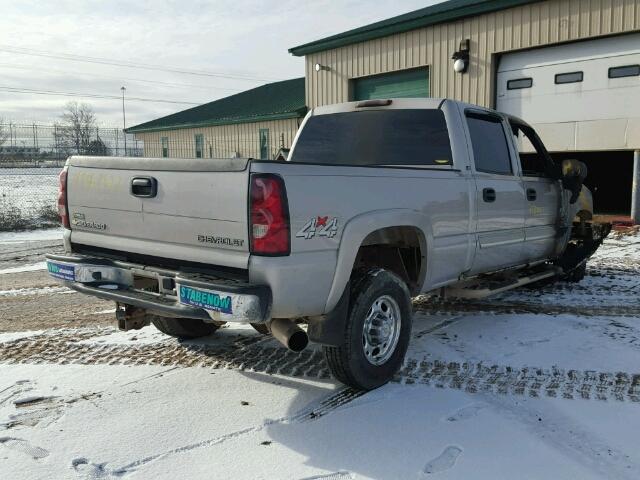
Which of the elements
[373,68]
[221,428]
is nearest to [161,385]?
[221,428]

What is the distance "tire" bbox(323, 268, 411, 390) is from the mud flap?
58 mm

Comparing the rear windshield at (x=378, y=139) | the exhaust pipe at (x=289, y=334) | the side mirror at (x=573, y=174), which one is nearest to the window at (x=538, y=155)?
the side mirror at (x=573, y=174)

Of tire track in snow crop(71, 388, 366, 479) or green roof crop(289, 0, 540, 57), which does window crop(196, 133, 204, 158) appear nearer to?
green roof crop(289, 0, 540, 57)

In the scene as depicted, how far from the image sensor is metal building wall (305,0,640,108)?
39.2 ft

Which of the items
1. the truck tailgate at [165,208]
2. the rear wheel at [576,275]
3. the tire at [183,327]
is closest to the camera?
the truck tailgate at [165,208]

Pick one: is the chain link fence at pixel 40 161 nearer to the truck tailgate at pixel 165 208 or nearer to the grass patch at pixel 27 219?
the grass patch at pixel 27 219

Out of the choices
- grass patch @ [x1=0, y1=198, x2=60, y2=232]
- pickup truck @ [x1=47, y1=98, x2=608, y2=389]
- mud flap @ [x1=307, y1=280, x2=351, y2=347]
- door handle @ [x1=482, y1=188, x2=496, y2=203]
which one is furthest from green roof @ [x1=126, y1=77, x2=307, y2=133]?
mud flap @ [x1=307, y1=280, x2=351, y2=347]

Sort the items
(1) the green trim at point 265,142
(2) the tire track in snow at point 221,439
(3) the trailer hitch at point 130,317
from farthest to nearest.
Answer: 1. (1) the green trim at point 265,142
2. (3) the trailer hitch at point 130,317
3. (2) the tire track in snow at point 221,439

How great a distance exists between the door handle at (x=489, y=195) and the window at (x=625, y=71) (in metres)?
8.71

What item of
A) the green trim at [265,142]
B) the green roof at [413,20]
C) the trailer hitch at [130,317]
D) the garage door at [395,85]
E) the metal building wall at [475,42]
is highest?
the green roof at [413,20]

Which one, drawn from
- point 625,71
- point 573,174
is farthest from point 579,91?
point 573,174

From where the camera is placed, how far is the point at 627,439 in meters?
3.30

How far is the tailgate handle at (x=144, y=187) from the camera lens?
374cm

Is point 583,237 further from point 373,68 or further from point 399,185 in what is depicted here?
point 373,68
